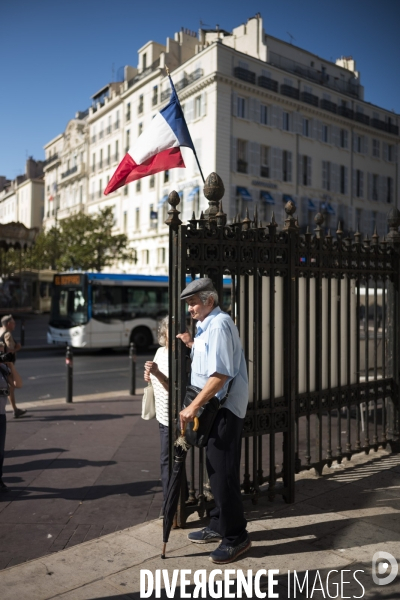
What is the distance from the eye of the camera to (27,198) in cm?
7562

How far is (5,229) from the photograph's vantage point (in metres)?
31.3

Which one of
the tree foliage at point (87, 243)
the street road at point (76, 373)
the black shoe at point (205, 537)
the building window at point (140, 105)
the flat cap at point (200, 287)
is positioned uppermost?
the building window at point (140, 105)

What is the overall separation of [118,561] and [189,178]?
35.6 meters

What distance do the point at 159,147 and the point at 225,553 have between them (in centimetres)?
389

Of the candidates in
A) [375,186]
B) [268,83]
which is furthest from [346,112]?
[268,83]

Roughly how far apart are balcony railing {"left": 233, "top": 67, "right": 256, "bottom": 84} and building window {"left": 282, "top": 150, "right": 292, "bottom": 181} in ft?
17.7

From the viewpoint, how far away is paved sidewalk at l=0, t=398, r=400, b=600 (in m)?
3.48

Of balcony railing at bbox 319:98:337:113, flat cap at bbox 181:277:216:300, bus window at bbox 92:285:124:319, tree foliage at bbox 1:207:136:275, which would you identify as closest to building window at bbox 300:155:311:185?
balcony railing at bbox 319:98:337:113

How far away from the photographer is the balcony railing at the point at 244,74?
1436 inches

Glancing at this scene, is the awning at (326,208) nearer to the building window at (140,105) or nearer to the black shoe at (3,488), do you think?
the building window at (140,105)

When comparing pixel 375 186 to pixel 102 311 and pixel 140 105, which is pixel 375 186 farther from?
pixel 102 311

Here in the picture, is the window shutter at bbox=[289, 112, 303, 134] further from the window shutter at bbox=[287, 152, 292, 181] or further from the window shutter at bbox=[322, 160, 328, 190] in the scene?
the window shutter at bbox=[322, 160, 328, 190]

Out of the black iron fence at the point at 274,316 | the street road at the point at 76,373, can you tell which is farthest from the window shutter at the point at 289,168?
the black iron fence at the point at 274,316

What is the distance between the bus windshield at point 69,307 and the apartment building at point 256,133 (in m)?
16.8
